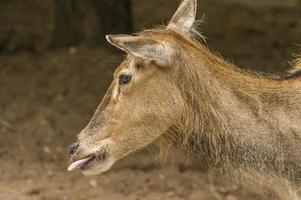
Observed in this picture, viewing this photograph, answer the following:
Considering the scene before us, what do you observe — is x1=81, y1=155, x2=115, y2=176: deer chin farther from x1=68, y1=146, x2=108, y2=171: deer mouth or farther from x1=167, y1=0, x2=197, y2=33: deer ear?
x1=167, y1=0, x2=197, y2=33: deer ear

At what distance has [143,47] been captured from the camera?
244 inches

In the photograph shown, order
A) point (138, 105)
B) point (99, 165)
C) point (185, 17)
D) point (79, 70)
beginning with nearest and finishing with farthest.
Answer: point (138, 105)
point (99, 165)
point (185, 17)
point (79, 70)

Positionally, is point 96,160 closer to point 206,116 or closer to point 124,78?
point 124,78

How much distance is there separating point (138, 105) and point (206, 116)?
0.51 meters

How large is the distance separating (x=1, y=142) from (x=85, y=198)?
1748mm

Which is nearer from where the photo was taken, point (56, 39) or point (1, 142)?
point (1, 142)

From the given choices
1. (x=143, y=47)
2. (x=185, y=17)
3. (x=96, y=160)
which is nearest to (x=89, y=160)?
(x=96, y=160)

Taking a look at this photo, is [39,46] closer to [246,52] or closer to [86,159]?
[246,52]

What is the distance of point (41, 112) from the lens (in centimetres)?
1100

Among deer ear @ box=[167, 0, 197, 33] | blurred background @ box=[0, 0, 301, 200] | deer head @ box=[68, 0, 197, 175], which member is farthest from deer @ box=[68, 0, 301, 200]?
blurred background @ box=[0, 0, 301, 200]

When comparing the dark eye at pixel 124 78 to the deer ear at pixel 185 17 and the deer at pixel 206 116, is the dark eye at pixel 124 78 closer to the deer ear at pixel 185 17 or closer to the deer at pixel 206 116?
the deer at pixel 206 116

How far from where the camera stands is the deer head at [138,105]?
6438 millimetres

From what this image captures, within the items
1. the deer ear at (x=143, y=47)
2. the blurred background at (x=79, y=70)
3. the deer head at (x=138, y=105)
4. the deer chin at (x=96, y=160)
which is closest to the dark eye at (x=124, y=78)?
the deer head at (x=138, y=105)

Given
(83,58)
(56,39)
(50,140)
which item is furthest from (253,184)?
(56,39)
